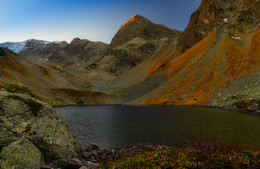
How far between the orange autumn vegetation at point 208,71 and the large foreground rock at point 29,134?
61.5 m

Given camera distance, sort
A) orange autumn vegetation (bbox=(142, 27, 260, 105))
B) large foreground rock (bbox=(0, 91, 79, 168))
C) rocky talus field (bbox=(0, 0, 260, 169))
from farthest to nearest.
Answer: orange autumn vegetation (bbox=(142, 27, 260, 105)) → rocky talus field (bbox=(0, 0, 260, 169)) → large foreground rock (bbox=(0, 91, 79, 168))

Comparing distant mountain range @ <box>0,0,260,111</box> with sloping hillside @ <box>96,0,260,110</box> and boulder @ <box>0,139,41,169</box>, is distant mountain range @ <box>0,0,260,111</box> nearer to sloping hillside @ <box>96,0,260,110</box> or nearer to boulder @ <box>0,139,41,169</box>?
sloping hillside @ <box>96,0,260,110</box>

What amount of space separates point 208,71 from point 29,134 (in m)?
80.5

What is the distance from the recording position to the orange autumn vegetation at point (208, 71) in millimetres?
65812

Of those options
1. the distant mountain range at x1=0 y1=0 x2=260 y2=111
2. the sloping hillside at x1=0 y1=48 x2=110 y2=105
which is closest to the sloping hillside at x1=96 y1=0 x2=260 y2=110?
the distant mountain range at x1=0 y1=0 x2=260 y2=111

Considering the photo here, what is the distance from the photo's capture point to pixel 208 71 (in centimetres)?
7644

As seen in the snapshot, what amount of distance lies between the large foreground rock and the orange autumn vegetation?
61522mm

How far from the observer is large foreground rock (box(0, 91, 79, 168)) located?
8501 millimetres

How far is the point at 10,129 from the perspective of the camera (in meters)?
9.48

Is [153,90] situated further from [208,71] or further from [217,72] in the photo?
[217,72]

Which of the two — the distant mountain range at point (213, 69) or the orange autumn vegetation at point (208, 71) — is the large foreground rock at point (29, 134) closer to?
the distant mountain range at point (213, 69)

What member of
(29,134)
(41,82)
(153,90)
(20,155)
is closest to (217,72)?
(153,90)

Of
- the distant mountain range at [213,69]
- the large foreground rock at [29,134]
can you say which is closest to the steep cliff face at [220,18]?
the distant mountain range at [213,69]

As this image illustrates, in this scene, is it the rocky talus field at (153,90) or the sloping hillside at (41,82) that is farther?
the sloping hillside at (41,82)
